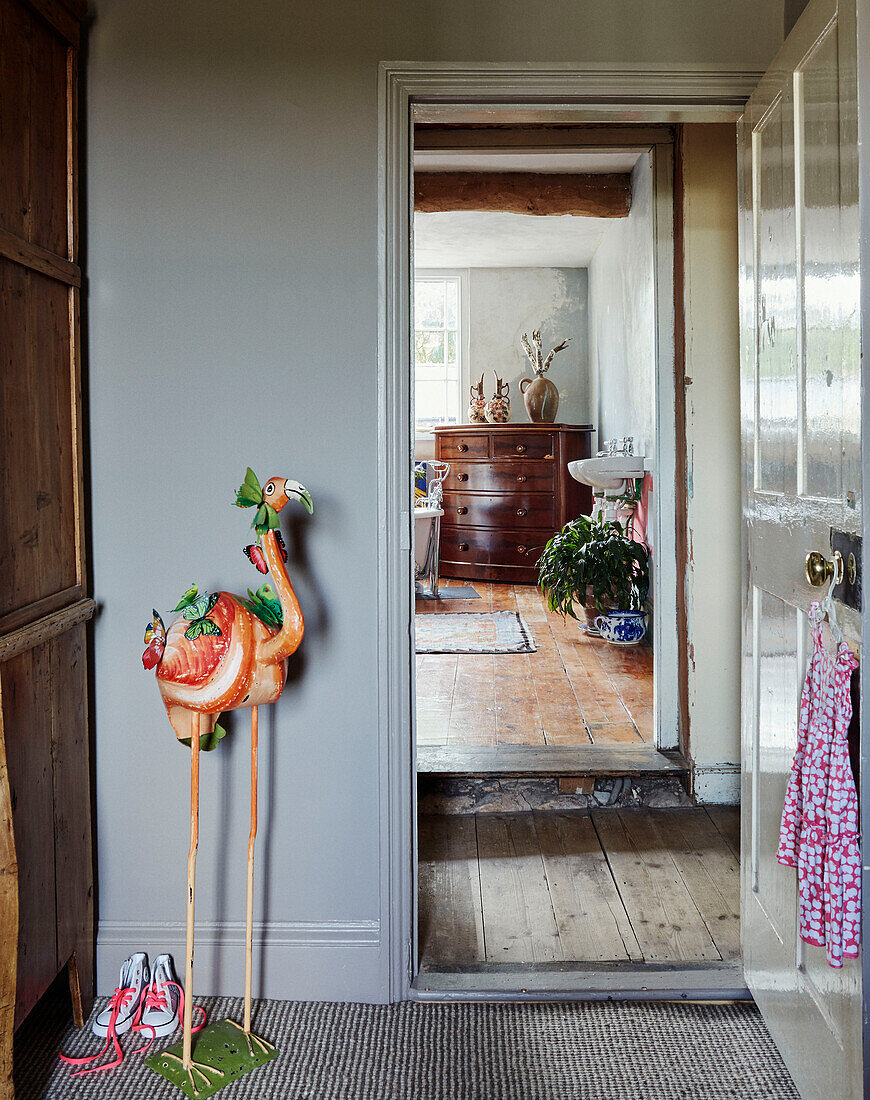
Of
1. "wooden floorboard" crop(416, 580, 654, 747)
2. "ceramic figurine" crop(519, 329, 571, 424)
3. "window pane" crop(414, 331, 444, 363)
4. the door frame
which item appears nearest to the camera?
the door frame

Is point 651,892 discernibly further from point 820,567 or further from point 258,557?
point 258,557

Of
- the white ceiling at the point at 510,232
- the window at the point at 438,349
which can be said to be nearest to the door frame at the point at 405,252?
the white ceiling at the point at 510,232

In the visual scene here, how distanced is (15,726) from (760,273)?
167cm

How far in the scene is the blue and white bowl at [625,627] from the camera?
499 centimetres

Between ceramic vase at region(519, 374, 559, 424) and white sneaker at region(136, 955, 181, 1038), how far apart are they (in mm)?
5725

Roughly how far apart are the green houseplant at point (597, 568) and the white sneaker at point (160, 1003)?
10.6 ft

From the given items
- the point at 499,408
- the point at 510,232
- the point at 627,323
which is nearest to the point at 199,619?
the point at 627,323

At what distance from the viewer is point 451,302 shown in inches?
316

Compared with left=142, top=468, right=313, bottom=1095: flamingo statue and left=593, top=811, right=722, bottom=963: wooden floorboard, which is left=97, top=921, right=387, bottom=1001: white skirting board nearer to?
left=142, top=468, right=313, bottom=1095: flamingo statue

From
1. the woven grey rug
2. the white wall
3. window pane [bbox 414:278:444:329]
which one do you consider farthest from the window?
the woven grey rug

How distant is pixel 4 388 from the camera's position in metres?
1.70

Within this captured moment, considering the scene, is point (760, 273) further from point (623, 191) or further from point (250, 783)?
point (623, 191)

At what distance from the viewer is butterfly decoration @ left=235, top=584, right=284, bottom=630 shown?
6.11ft

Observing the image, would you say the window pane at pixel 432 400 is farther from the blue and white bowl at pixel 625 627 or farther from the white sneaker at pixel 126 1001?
the white sneaker at pixel 126 1001
